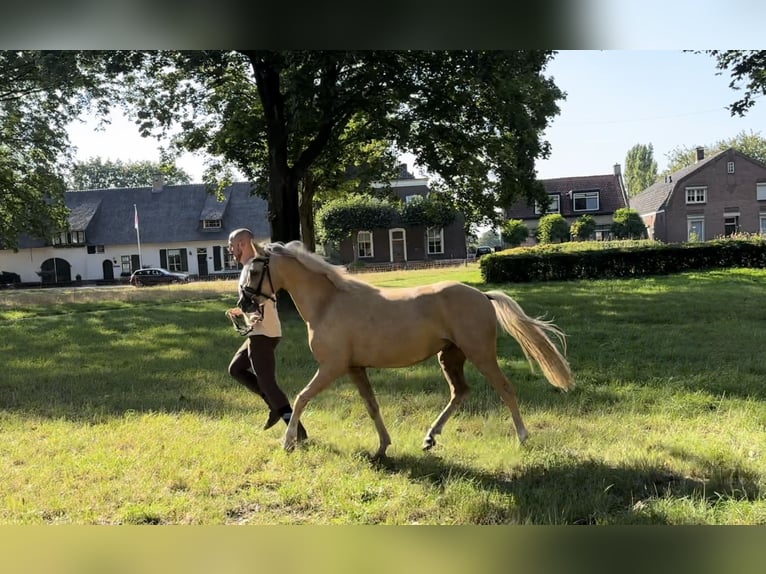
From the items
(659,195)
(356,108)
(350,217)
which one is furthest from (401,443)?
(350,217)

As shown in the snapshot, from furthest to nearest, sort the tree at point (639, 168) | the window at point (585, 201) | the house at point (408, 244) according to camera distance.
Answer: the tree at point (639, 168), the house at point (408, 244), the window at point (585, 201)

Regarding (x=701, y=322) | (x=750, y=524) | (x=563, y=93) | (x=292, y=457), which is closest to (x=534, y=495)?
(x=750, y=524)

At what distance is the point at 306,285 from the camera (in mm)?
4539

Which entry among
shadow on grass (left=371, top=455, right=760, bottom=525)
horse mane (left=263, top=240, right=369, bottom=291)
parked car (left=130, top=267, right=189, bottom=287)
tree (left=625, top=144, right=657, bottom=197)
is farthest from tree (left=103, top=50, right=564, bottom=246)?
tree (left=625, top=144, right=657, bottom=197)

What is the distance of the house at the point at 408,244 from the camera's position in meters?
32.4

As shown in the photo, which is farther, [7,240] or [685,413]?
[7,240]

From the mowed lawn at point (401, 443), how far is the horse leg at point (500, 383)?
0.71ft

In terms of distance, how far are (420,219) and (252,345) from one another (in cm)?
2754

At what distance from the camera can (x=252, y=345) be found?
4758 millimetres

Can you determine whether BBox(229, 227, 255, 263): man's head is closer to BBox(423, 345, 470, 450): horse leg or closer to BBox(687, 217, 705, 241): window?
BBox(423, 345, 470, 450): horse leg

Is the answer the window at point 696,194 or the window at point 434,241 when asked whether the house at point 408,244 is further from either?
the window at point 696,194

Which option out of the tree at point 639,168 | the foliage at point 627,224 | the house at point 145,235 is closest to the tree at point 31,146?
the house at point 145,235

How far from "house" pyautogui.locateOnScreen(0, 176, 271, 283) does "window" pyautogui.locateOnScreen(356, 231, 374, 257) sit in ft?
41.1
